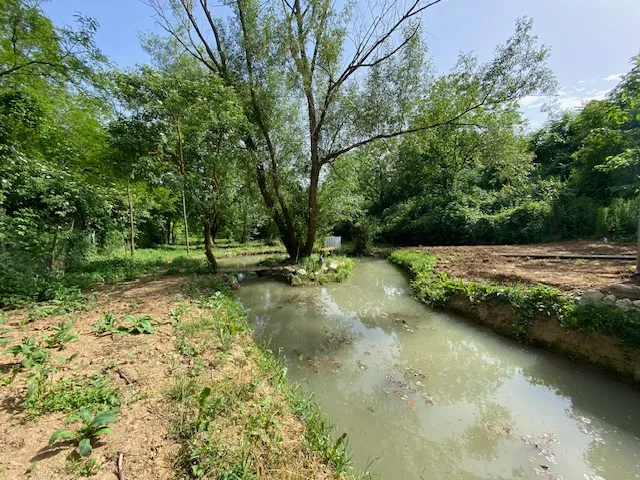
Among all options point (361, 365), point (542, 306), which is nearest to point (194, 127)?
point (361, 365)

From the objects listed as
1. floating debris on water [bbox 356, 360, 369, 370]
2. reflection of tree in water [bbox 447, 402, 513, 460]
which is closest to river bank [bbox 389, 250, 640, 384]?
reflection of tree in water [bbox 447, 402, 513, 460]

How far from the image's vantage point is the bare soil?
162cm

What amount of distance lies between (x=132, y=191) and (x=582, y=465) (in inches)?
551

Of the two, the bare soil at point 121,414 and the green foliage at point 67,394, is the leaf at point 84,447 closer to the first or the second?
the bare soil at point 121,414

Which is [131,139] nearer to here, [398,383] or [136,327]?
[136,327]

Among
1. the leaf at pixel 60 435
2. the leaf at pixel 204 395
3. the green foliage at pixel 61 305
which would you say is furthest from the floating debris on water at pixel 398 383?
the green foliage at pixel 61 305

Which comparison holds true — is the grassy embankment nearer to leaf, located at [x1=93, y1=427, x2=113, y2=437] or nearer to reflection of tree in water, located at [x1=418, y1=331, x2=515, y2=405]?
leaf, located at [x1=93, y1=427, x2=113, y2=437]

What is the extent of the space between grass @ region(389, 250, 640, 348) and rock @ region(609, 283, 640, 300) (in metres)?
0.40

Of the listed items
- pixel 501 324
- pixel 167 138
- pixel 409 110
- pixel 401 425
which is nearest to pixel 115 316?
pixel 401 425

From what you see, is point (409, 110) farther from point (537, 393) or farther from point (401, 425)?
point (401, 425)

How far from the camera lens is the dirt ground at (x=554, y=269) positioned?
4.93 m

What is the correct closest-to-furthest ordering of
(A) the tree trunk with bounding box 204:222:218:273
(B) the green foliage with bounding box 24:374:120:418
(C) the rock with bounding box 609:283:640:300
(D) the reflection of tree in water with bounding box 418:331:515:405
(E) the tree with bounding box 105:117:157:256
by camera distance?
(B) the green foliage with bounding box 24:374:120:418 → (D) the reflection of tree in water with bounding box 418:331:515:405 → (C) the rock with bounding box 609:283:640:300 → (E) the tree with bounding box 105:117:157:256 → (A) the tree trunk with bounding box 204:222:218:273

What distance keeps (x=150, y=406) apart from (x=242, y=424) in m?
0.76

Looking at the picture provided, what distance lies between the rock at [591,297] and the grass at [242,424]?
4.14m
